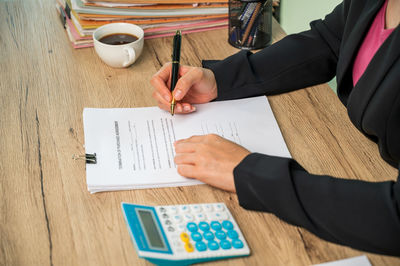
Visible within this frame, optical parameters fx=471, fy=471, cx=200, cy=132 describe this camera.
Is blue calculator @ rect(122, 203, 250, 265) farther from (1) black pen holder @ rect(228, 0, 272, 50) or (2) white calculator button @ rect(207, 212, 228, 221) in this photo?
(1) black pen holder @ rect(228, 0, 272, 50)

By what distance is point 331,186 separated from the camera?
0.81 m

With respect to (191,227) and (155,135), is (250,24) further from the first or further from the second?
(191,227)

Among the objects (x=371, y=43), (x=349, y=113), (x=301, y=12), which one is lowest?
(x=301, y=12)

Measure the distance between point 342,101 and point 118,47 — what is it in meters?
0.56

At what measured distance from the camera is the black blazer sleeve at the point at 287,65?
114cm

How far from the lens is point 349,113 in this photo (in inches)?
40.3

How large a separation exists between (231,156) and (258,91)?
0.99 feet

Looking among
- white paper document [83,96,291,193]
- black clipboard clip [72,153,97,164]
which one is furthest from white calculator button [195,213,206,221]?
black clipboard clip [72,153,97,164]

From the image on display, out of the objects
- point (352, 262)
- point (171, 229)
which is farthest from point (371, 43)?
point (171, 229)

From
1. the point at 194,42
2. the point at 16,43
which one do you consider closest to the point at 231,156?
the point at 194,42

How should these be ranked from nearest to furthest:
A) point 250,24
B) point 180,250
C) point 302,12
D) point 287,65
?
point 180,250 < point 287,65 < point 250,24 < point 302,12

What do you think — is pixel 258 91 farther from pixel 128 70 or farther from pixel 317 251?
pixel 317 251

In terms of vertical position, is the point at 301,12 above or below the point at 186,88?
below

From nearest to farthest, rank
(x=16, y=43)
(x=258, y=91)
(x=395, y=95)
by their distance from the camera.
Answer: (x=395, y=95) < (x=258, y=91) < (x=16, y=43)
